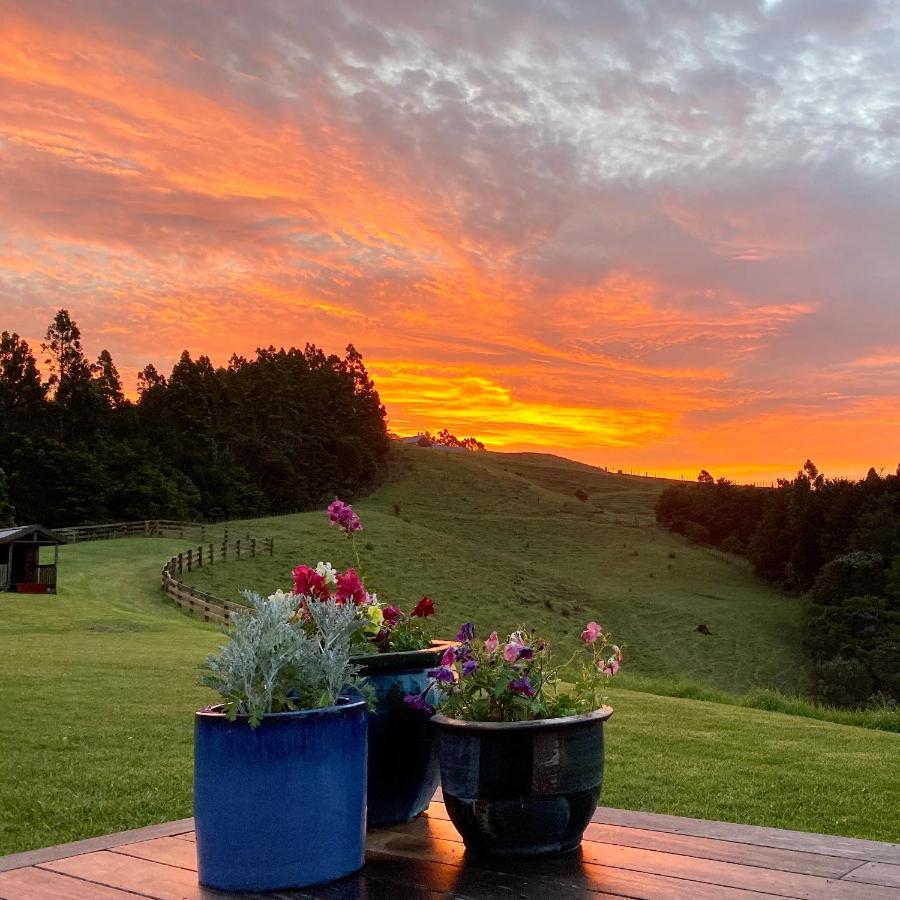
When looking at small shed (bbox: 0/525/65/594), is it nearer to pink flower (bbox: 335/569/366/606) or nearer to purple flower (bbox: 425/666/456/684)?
pink flower (bbox: 335/569/366/606)

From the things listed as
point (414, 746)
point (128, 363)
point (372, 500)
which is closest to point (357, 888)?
point (414, 746)

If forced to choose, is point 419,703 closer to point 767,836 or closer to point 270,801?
point 270,801

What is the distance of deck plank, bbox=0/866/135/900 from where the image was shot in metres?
3.21

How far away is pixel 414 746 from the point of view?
13.4 feet

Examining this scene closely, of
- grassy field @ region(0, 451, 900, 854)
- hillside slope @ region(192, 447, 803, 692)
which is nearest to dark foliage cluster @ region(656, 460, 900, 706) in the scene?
hillside slope @ region(192, 447, 803, 692)

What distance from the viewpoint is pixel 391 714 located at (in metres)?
3.99

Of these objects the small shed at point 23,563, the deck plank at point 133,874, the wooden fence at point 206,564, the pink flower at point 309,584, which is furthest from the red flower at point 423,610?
the small shed at point 23,563

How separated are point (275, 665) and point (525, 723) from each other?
955mm

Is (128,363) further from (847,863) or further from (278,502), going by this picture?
(847,863)

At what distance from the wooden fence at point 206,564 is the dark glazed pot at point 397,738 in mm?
16748

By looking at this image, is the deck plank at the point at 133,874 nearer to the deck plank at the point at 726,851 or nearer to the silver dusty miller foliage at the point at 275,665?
the silver dusty miller foliage at the point at 275,665

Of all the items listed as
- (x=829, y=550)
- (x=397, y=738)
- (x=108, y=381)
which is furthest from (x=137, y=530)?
(x=397, y=738)

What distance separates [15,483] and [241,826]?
→ 6685 centimetres

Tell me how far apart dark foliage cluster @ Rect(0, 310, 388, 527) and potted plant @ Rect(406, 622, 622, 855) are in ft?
199
